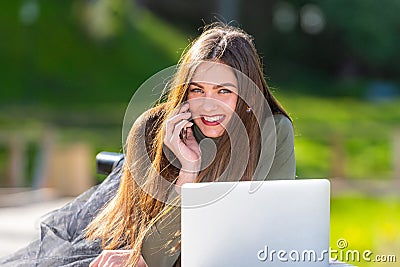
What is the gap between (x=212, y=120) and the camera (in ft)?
8.56

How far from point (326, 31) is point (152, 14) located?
4.65 metres

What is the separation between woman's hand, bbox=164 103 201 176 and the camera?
2537 millimetres

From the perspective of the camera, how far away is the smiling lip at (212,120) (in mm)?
2604

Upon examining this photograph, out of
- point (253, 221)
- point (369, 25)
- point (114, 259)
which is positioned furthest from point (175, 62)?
point (253, 221)

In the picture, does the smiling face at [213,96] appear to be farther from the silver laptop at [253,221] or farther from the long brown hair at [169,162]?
the silver laptop at [253,221]

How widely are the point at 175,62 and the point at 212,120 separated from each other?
1687 centimetres

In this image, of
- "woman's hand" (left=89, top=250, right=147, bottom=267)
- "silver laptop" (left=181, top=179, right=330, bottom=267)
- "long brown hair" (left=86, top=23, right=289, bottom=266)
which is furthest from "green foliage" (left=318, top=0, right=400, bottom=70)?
"silver laptop" (left=181, top=179, right=330, bottom=267)

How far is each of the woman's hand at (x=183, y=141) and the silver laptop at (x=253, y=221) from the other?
41 centimetres

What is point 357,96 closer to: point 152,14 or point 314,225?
point 152,14

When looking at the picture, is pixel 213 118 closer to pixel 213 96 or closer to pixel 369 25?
pixel 213 96

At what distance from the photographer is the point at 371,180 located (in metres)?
10.3

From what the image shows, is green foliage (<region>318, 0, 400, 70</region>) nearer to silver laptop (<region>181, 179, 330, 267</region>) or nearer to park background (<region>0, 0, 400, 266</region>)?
park background (<region>0, 0, 400, 266</region>)

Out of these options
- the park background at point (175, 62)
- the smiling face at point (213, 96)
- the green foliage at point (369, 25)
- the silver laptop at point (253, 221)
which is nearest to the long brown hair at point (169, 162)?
the smiling face at point (213, 96)

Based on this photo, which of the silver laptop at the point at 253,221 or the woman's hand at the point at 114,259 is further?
the woman's hand at the point at 114,259
